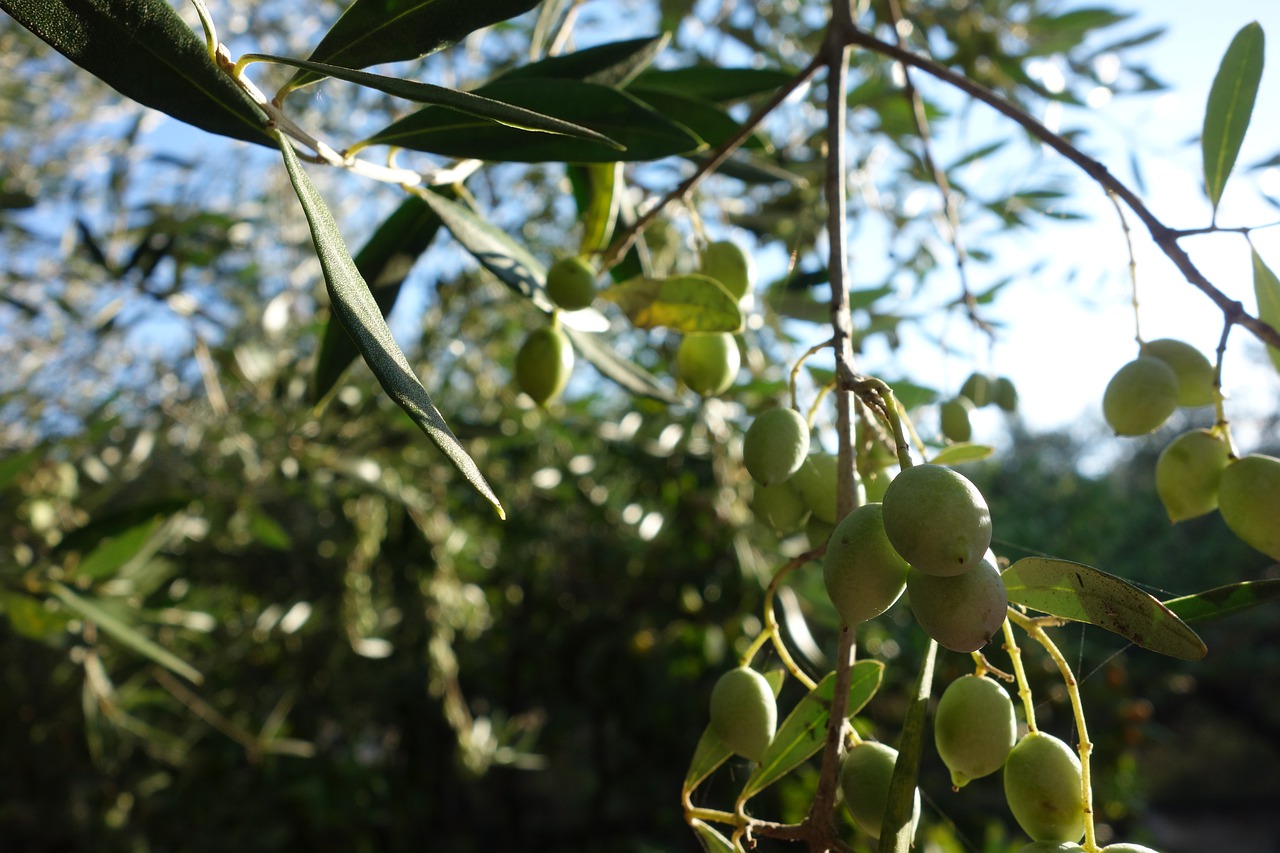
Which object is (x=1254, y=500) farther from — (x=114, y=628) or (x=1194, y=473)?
(x=114, y=628)

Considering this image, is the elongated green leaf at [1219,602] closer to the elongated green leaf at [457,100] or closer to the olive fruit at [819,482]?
the olive fruit at [819,482]

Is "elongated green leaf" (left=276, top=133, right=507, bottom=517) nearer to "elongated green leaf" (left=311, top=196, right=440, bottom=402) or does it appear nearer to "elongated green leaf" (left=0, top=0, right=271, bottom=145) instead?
"elongated green leaf" (left=0, top=0, right=271, bottom=145)

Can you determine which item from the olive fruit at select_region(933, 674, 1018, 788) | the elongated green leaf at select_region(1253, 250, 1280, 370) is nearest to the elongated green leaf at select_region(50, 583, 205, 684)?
the olive fruit at select_region(933, 674, 1018, 788)

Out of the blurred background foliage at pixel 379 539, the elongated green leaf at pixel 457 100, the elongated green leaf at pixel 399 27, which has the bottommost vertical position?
the blurred background foliage at pixel 379 539

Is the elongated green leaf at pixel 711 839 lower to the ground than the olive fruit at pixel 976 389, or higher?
higher

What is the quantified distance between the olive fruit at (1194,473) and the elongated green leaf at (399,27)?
58cm

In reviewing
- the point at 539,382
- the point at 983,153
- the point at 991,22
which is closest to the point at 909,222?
the point at 983,153

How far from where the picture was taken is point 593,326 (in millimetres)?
897

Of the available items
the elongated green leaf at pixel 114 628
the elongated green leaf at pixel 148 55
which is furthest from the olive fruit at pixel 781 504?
the elongated green leaf at pixel 114 628

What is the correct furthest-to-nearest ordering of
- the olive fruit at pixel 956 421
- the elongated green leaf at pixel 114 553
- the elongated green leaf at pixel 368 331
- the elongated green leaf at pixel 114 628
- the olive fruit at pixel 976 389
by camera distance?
the elongated green leaf at pixel 114 553 < the elongated green leaf at pixel 114 628 < the olive fruit at pixel 976 389 < the olive fruit at pixel 956 421 < the elongated green leaf at pixel 368 331

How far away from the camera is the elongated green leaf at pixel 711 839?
21.5 inches

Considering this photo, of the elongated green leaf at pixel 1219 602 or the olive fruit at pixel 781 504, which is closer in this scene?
the elongated green leaf at pixel 1219 602

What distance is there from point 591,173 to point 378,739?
13.4ft

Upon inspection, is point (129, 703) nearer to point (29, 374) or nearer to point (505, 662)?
point (505, 662)
